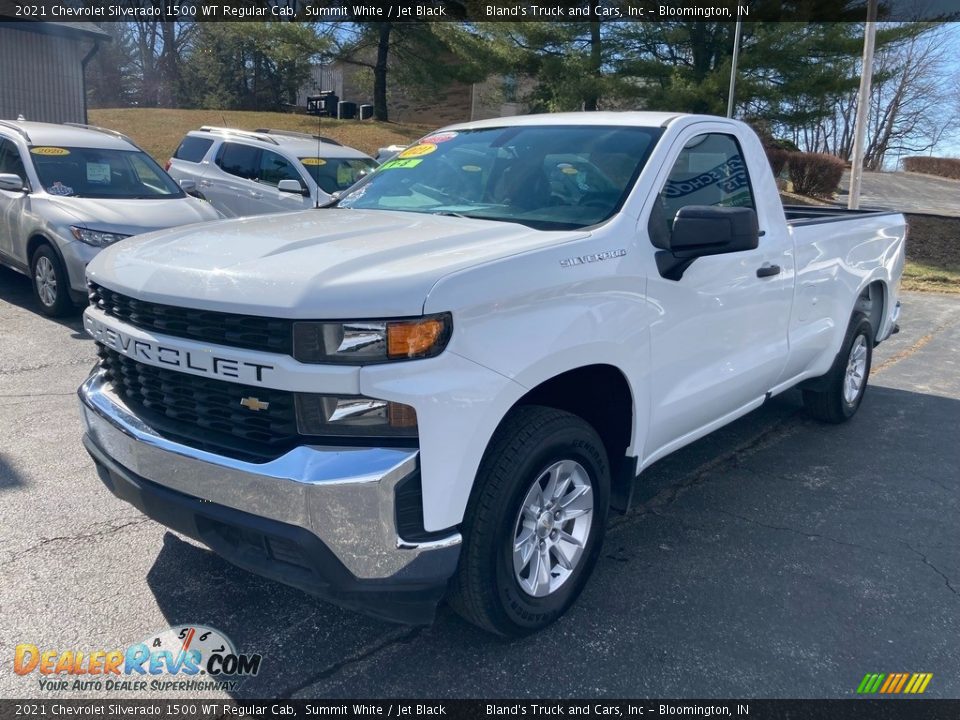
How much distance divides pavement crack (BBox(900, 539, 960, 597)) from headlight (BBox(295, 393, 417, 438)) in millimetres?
2669

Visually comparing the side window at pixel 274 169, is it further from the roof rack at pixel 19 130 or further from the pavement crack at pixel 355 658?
the pavement crack at pixel 355 658

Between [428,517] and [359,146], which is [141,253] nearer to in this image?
[428,517]

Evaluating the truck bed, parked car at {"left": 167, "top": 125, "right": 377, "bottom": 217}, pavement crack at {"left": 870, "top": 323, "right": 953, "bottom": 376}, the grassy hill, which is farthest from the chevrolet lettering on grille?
the grassy hill

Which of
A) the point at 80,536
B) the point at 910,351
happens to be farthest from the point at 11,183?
the point at 910,351

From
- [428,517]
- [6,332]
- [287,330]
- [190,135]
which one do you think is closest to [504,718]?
[428,517]

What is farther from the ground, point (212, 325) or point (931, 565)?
point (212, 325)

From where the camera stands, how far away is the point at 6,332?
7430 millimetres

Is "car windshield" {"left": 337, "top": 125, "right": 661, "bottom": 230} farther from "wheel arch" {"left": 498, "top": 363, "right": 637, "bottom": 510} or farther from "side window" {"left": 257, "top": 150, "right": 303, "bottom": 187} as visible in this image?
"side window" {"left": 257, "top": 150, "right": 303, "bottom": 187}

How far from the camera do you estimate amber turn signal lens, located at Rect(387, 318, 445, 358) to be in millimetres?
2568

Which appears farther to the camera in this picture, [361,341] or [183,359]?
[183,359]

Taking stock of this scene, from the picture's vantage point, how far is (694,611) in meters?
3.43

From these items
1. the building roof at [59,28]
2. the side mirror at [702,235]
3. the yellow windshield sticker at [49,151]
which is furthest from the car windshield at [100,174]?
the building roof at [59,28]

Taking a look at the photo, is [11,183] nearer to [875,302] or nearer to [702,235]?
[702,235]

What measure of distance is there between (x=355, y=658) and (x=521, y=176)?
223 cm
